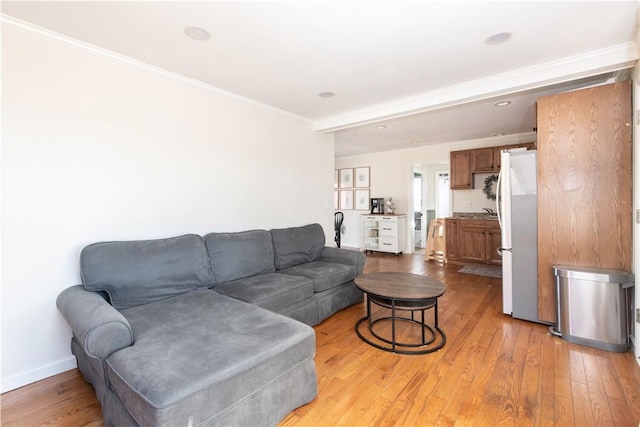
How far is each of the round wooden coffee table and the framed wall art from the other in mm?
4481

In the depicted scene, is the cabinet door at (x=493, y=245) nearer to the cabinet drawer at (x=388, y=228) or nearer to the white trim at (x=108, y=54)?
the cabinet drawer at (x=388, y=228)

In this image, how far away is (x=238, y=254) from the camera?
278 centimetres

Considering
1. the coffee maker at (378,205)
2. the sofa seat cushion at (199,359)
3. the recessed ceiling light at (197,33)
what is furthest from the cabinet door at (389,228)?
the recessed ceiling light at (197,33)

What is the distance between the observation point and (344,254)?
11.4 feet

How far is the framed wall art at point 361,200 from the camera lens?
7.19 metres

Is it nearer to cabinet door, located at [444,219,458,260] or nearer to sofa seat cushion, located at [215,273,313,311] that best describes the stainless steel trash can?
sofa seat cushion, located at [215,273,313,311]

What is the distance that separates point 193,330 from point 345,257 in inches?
81.0

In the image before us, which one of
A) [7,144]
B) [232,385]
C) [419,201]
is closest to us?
[232,385]

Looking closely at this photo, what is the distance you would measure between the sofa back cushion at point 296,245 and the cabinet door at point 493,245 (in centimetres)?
321

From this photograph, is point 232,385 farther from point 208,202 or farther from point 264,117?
point 264,117

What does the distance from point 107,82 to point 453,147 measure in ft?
18.5

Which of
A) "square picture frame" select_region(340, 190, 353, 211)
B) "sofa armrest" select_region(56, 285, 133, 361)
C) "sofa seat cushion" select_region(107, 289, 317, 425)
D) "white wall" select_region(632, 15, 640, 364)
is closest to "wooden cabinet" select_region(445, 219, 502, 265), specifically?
"square picture frame" select_region(340, 190, 353, 211)

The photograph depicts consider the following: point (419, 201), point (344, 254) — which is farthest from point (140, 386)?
point (419, 201)

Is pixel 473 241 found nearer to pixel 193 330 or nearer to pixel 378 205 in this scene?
pixel 378 205
